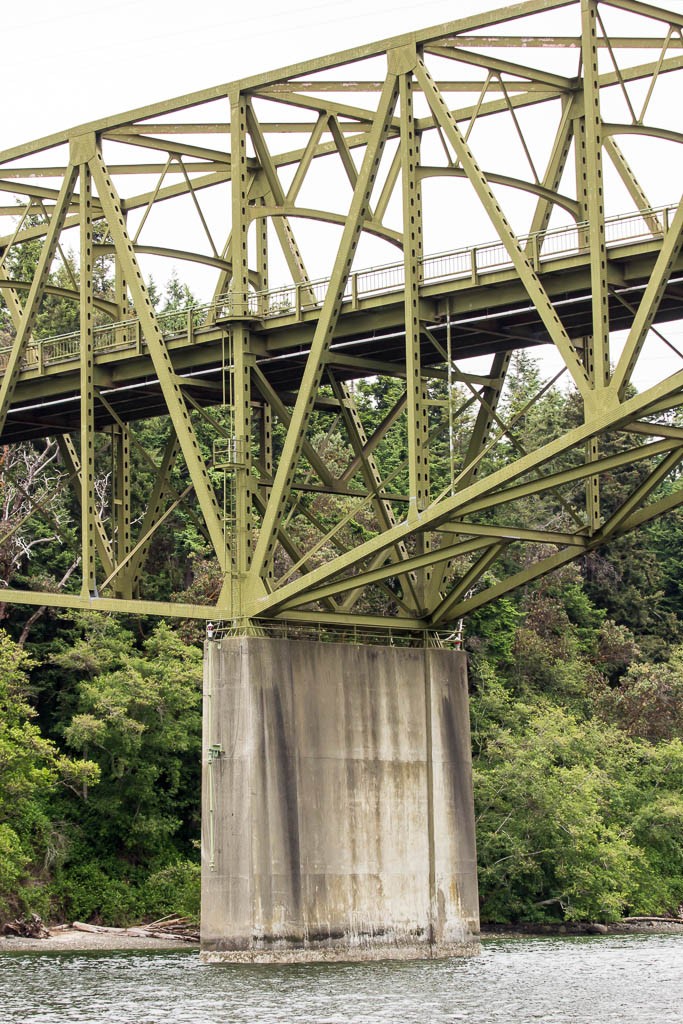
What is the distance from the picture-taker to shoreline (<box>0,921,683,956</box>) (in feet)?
179

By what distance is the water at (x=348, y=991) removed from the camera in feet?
113

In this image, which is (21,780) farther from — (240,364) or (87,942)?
(240,364)

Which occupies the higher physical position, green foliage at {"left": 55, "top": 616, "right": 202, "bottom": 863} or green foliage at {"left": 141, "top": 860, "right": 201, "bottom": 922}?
green foliage at {"left": 55, "top": 616, "right": 202, "bottom": 863}

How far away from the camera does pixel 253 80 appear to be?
43.6 m

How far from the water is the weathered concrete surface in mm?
1052

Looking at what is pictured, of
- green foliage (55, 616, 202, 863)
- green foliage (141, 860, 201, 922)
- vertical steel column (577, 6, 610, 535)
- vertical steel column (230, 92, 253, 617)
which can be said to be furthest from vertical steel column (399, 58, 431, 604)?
green foliage (141, 860, 201, 922)

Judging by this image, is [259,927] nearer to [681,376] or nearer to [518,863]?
[681,376]

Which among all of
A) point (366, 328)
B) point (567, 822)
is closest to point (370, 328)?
point (366, 328)

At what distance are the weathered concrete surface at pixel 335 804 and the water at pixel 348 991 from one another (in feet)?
3.45

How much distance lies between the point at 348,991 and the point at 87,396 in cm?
1638

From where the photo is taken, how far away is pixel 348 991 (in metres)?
37.7

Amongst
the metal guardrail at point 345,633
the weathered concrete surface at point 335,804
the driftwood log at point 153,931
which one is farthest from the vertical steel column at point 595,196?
the driftwood log at point 153,931

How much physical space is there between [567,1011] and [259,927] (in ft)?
28.2

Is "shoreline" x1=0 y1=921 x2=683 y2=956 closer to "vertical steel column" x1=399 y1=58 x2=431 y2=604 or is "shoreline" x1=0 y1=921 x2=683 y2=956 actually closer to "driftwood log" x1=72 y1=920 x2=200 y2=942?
"driftwood log" x1=72 y1=920 x2=200 y2=942
